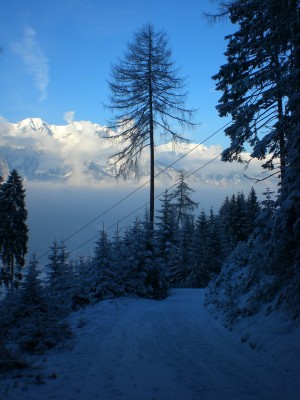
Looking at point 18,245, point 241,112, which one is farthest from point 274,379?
point 18,245

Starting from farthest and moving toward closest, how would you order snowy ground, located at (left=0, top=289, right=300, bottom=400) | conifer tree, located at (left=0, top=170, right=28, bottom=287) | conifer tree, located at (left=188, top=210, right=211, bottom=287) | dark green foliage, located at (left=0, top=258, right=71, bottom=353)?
conifer tree, located at (left=188, top=210, right=211, bottom=287), conifer tree, located at (left=0, top=170, right=28, bottom=287), dark green foliage, located at (left=0, top=258, right=71, bottom=353), snowy ground, located at (left=0, top=289, right=300, bottom=400)

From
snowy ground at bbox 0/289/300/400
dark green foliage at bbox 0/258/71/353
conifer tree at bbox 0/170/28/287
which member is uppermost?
conifer tree at bbox 0/170/28/287

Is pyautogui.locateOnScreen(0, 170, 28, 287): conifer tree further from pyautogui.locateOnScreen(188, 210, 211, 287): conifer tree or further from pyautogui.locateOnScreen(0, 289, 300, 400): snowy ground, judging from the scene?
pyautogui.locateOnScreen(0, 289, 300, 400): snowy ground

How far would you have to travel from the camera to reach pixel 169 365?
573 centimetres

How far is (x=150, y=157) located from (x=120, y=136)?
6.75ft

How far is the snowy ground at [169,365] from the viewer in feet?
15.0

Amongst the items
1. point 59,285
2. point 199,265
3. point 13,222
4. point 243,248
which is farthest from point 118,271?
point 199,265

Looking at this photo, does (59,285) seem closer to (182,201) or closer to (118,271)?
(118,271)

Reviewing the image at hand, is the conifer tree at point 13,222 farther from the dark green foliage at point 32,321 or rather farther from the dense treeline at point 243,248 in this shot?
the dark green foliage at point 32,321

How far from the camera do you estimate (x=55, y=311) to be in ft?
26.5

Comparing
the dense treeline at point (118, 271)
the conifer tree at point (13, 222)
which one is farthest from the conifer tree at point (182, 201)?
the conifer tree at point (13, 222)

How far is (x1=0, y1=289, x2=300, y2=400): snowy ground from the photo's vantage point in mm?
4574

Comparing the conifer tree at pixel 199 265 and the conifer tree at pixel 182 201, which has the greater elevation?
the conifer tree at pixel 182 201

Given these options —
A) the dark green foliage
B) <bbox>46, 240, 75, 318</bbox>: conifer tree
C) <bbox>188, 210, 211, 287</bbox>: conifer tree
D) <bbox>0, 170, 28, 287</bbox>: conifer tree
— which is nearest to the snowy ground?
the dark green foliage
